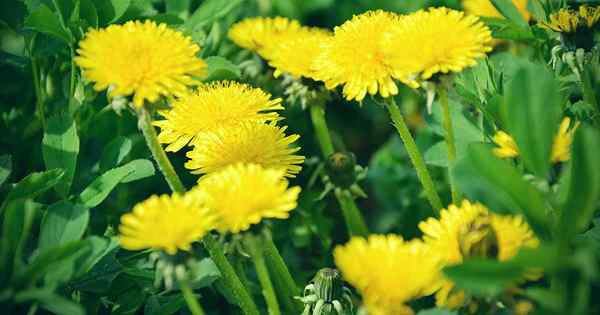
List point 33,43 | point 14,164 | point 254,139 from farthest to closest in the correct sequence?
point 14,164
point 33,43
point 254,139

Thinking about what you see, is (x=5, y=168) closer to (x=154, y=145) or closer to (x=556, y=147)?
(x=154, y=145)

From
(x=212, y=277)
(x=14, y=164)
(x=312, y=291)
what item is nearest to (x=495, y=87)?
(x=312, y=291)

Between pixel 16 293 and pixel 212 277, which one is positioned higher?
pixel 16 293

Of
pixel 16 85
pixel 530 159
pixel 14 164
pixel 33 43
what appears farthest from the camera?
pixel 16 85

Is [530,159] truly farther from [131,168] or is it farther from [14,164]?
[14,164]

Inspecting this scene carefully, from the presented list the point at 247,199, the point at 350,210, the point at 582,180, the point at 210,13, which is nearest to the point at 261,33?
the point at 210,13

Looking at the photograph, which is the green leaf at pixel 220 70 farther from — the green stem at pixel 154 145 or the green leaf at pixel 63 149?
the green stem at pixel 154 145
